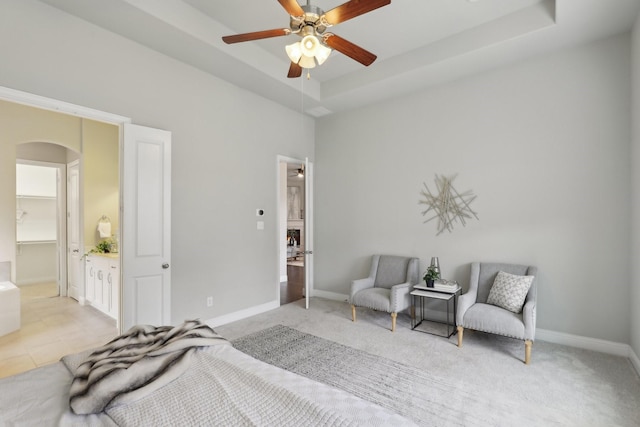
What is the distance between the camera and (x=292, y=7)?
2096 millimetres

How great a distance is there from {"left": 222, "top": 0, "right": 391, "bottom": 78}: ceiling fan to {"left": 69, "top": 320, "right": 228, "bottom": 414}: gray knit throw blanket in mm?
1995

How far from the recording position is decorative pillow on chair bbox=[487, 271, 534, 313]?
128 inches

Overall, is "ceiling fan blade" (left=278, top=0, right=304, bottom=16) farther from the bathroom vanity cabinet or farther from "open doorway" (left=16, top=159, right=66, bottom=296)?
"open doorway" (left=16, top=159, right=66, bottom=296)

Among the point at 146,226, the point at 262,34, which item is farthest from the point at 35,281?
the point at 262,34

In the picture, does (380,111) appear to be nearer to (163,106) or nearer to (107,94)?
(163,106)

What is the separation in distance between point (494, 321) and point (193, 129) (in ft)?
12.5

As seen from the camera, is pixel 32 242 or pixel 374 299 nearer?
pixel 374 299

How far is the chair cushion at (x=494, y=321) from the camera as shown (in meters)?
3.00

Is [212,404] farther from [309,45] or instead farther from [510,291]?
[510,291]

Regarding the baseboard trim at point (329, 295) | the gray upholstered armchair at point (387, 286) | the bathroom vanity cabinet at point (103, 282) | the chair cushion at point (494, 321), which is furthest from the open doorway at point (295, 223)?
the chair cushion at point (494, 321)

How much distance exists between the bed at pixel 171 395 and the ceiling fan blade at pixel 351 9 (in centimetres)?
212

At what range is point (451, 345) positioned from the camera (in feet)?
11.1

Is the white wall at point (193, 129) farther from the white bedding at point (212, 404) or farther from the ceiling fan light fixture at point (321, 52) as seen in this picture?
the white bedding at point (212, 404)

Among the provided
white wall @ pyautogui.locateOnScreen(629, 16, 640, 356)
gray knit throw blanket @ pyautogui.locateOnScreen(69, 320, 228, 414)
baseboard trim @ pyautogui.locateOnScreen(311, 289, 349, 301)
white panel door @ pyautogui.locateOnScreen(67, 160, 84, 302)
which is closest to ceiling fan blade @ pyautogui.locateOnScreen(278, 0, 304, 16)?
gray knit throw blanket @ pyautogui.locateOnScreen(69, 320, 228, 414)
